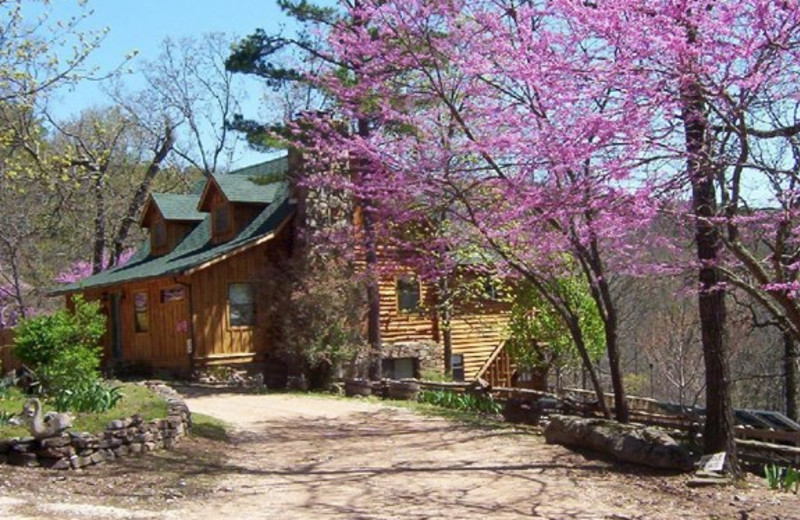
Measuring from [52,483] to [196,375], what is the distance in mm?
13390

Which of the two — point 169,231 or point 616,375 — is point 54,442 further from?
point 169,231

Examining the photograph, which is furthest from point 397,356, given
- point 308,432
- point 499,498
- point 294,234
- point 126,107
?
point 126,107

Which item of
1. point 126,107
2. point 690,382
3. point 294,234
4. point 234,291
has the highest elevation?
point 126,107

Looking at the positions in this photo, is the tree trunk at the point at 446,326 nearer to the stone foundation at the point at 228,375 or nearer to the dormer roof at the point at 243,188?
the stone foundation at the point at 228,375

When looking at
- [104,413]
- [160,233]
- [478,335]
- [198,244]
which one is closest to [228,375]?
[198,244]

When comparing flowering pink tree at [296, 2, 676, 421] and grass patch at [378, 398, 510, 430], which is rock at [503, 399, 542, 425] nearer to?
grass patch at [378, 398, 510, 430]

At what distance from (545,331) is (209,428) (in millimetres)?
10535

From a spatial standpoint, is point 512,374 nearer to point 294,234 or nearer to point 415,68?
point 294,234

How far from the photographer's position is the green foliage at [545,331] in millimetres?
20797

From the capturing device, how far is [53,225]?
95.2 feet

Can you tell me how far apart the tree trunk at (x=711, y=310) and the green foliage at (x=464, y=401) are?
249 inches

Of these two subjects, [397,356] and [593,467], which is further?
[397,356]

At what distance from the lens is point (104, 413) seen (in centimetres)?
1081

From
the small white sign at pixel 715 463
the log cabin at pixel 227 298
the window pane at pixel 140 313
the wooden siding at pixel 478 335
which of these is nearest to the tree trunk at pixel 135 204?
the log cabin at pixel 227 298
